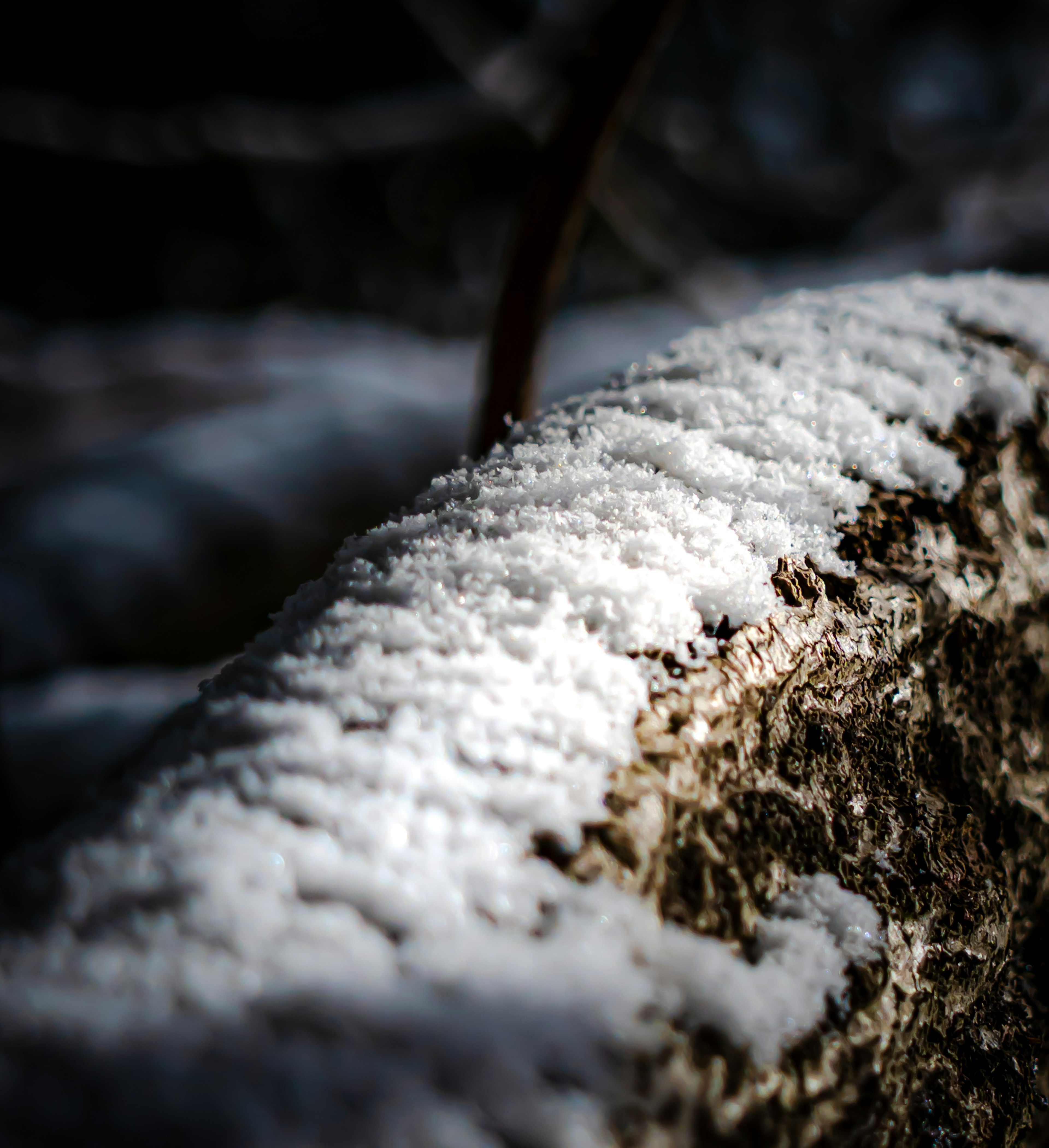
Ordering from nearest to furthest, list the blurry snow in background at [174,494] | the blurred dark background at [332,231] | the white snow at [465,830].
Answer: the white snow at [465,830], the blurry snow in background at [174,494], the blurred dark background at [332,231]

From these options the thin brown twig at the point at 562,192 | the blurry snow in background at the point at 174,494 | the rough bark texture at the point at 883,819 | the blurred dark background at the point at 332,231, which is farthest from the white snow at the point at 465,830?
the blurred dark background at the point at 332,231

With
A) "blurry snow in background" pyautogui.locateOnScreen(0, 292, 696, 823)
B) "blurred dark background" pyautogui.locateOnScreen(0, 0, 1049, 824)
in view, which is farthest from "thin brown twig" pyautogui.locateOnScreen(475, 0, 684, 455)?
"blurred dark background" pyautogui.locateOnScreen(0, 0, 1049, 824)

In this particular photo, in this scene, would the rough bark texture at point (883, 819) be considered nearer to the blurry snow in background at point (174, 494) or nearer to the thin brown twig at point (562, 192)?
the thin brown twig at point (562, 192)

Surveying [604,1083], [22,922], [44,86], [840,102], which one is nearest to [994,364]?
[604,1083]

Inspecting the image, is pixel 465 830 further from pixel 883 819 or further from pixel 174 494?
pixel 174 494

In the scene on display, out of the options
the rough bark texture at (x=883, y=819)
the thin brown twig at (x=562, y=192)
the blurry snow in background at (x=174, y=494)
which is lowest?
the rough bark texture at (x=883, y=819)

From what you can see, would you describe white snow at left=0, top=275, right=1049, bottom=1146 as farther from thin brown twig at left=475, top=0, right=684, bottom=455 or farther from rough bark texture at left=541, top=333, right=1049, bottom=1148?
thin brown twig at left=475, top=0, right=684, bottom=455

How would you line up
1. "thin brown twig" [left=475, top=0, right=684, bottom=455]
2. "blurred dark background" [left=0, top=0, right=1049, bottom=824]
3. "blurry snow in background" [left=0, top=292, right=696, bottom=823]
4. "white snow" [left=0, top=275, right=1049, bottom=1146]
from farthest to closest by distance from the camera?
"blurred dark background" [left=0, top=0, right=1049, bottom=824] → "blurry snow in background" [left=0, top=292, right=696, bottom=823] → "thin brown twig" [left=475, top=0, right=684, bottom=455] → "white snow" [left=0, top=275, right=1049, bottom=1146]

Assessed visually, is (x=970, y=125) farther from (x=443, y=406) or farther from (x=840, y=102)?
(x=443, y=406)
